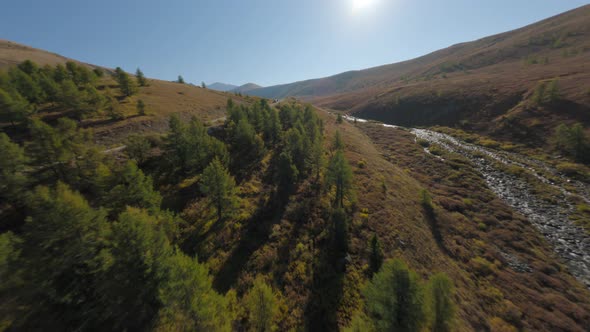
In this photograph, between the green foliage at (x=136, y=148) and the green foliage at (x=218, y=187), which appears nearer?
the green foliage at (x=218, y=187)

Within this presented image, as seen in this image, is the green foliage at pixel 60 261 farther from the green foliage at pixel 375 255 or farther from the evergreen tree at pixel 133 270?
the green foliage at pixel 375 255

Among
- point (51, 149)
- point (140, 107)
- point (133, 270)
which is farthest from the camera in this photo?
point (140, 107)

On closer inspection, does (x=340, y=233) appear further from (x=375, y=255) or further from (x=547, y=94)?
(x=547, y=94)

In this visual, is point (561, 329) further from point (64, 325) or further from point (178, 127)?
point (178, 127)

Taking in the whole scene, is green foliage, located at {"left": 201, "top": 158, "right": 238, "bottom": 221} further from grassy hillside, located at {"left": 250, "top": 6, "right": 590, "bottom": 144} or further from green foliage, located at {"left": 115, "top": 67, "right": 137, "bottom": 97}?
grassy hillside, located at {"left": 250, "top": 6, "right": 590, "bottom": 144}

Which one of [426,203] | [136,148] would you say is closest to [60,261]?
[136,148]

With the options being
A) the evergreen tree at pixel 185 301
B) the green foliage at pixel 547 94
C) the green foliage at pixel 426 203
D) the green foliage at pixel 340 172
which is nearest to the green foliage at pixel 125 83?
the green foliage at pixel 340 172

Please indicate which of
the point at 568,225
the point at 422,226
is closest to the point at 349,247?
the point at 422,226
